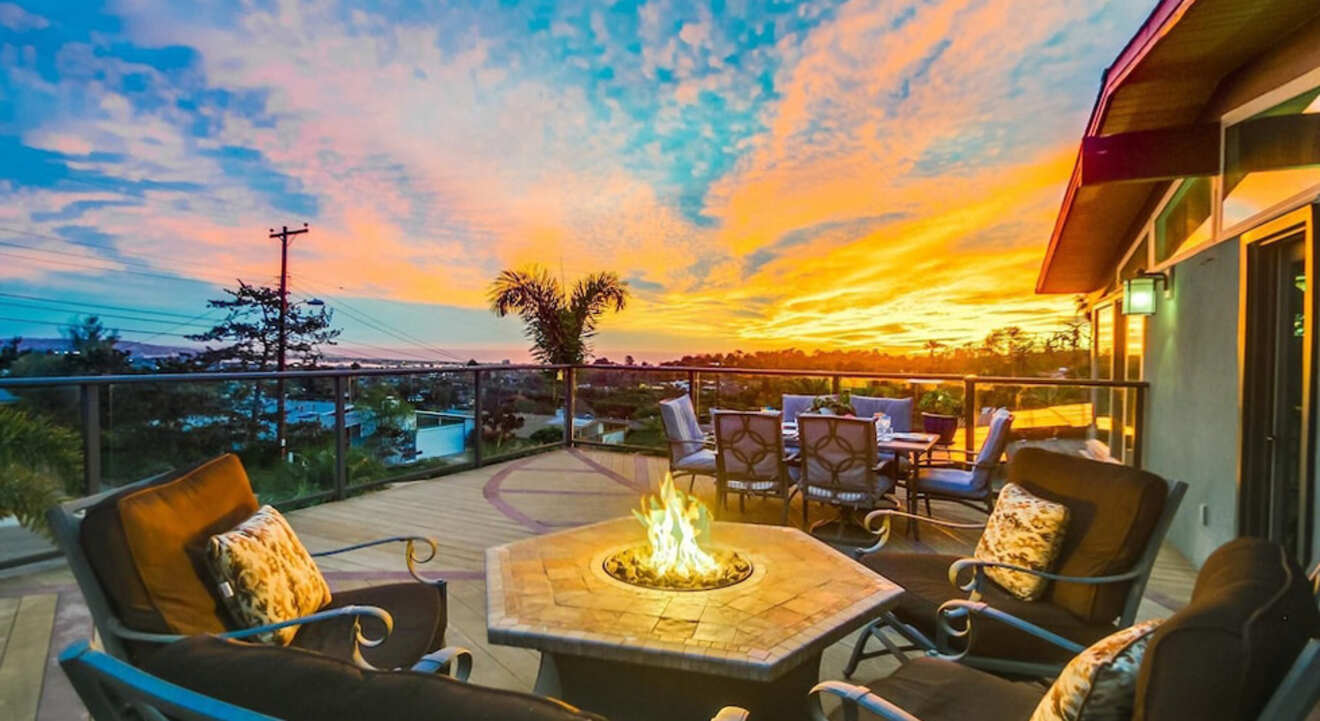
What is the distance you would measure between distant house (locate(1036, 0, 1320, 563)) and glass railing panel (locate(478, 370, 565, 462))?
5403 millimetres

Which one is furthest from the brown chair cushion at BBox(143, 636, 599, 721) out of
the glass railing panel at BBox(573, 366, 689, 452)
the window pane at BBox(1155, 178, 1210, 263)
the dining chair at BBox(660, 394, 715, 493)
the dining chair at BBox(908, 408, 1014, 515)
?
the glass railing panel at BBox(573, 366, 689, 452)

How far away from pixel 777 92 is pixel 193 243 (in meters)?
8.66

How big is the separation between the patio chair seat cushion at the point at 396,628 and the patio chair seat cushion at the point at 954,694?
1354 millimetres

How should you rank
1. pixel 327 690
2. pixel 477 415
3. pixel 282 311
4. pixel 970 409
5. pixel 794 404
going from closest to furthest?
pixel 327 690 < pixel 970 409 < pixel 794 404 < pixel 477 415 < pixel 282 311

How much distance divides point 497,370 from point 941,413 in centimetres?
438

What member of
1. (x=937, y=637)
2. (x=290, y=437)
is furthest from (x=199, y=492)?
(x=290, y=437)

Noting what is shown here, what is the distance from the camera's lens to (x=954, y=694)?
1676mm

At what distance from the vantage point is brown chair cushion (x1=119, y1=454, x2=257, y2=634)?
5.24 feet

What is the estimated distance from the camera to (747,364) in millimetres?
7258

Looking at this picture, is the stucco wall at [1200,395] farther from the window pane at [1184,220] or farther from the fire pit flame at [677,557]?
the fire pit flame at [677,557]

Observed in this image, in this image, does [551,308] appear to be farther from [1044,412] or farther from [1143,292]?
[1143,292]

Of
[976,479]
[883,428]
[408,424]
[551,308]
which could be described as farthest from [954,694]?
[551,308]

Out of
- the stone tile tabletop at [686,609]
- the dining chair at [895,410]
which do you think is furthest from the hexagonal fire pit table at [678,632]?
the dining chair at [895,410]

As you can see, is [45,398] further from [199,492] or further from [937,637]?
[937,637]
